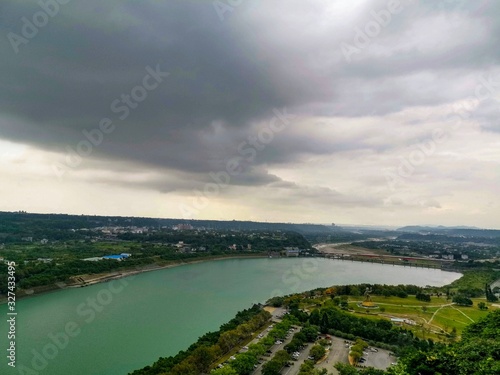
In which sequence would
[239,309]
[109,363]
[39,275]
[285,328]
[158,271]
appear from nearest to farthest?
[109,363] < [285,328] < [239,309] < [39,275] < [158,271]

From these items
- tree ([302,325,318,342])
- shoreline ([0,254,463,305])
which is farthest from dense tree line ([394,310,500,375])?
shoreline ([0,254,463,305])

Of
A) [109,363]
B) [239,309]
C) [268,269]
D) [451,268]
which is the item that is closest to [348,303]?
[239,309]

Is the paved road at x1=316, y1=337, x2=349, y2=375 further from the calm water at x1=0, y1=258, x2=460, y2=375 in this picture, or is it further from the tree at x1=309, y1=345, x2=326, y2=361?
the calm water at x1=0, y1=258, x2=460, y2=375

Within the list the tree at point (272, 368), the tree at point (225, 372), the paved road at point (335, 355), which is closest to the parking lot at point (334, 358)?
the paved road at point (335, 355)

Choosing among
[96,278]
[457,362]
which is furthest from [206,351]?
[96,278]

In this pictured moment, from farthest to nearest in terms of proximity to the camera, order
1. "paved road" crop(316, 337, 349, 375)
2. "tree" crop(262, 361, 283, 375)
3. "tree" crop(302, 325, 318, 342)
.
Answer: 1. "tree" crop(302, 325, 318, 342)
2. "paved road" crop(316, 337, 349, 375)
3. "tree" crop(262, 361, 283, 375)

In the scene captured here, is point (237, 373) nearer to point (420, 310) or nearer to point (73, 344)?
point (73, 344)

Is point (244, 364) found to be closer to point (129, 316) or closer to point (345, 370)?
point (345, 370)

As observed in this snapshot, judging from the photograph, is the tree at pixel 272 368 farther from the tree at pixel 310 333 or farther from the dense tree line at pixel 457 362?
the dense tree line at pixel 457 362
